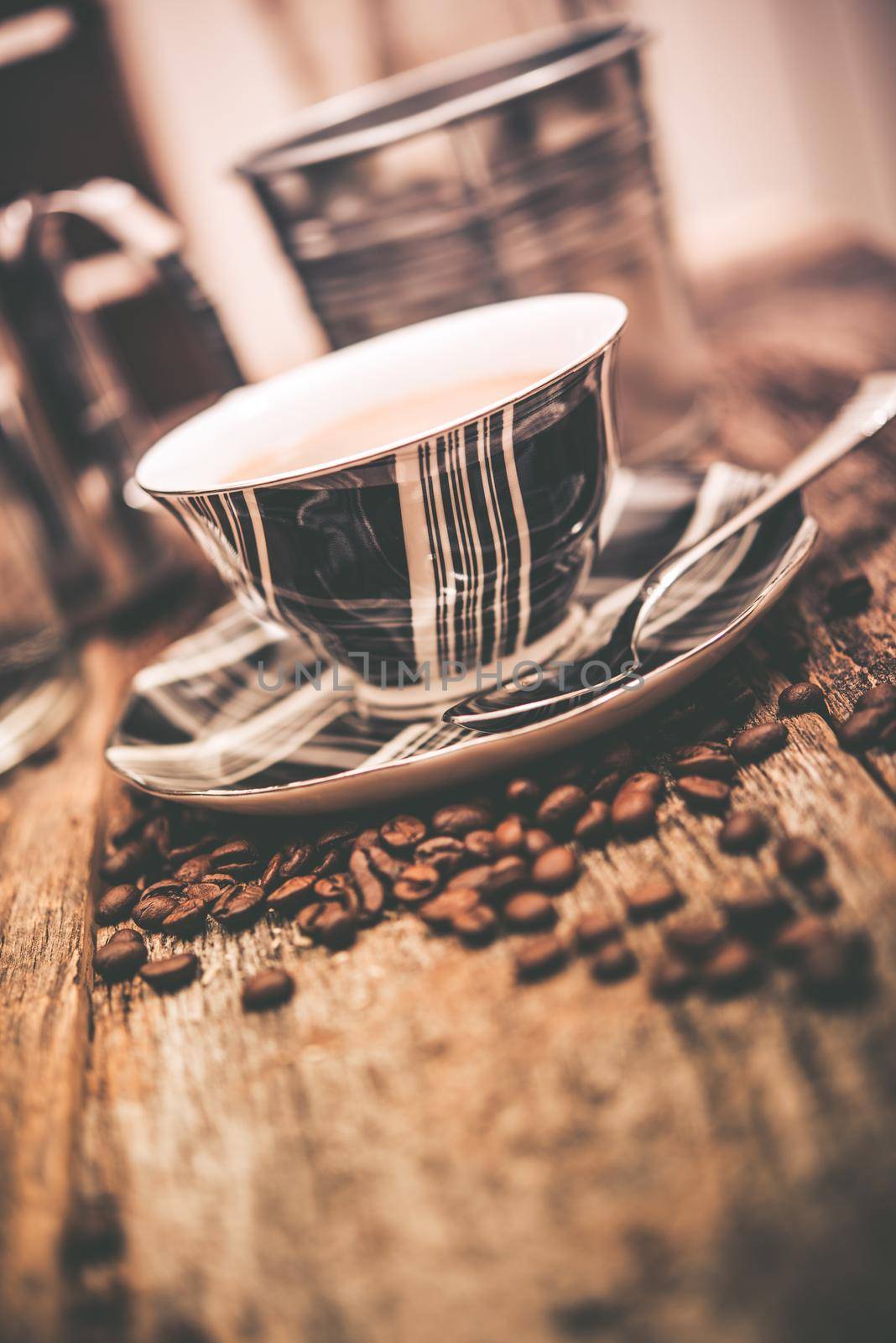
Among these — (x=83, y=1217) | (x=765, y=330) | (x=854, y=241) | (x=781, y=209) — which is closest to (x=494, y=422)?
(x=83, y=1217)

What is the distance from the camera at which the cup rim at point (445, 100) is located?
815mm

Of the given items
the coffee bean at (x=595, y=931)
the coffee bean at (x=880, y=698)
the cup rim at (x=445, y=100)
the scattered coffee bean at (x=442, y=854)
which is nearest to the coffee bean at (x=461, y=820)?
the scattered coffee bean at (x=442, y=854)

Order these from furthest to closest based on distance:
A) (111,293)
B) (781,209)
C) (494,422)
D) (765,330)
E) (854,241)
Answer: (111,293) < (781,209) < (854,241) < (765,330) < (494,422)

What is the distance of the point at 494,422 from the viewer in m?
0.55

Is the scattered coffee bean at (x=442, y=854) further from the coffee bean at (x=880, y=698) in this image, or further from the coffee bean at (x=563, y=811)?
the coffee bean at (x=880, y=698)

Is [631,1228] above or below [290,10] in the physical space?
below

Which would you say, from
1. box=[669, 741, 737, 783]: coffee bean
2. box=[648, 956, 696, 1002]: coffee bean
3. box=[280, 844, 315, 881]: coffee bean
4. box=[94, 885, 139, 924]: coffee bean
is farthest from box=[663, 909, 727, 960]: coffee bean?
box=[94, 885, 139, 924]: coffee bean

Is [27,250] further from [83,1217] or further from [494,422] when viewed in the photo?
[83,1217]

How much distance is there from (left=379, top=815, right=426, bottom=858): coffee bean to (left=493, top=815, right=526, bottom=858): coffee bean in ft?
0.11

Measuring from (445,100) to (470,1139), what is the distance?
Result: 1.07 m

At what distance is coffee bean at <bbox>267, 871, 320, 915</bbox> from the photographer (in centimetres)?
56

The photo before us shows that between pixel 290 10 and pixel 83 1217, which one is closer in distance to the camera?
pixel 83 1217

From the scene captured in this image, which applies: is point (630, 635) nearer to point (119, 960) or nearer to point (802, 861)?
point (802, 861)

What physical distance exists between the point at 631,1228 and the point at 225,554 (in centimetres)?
44
